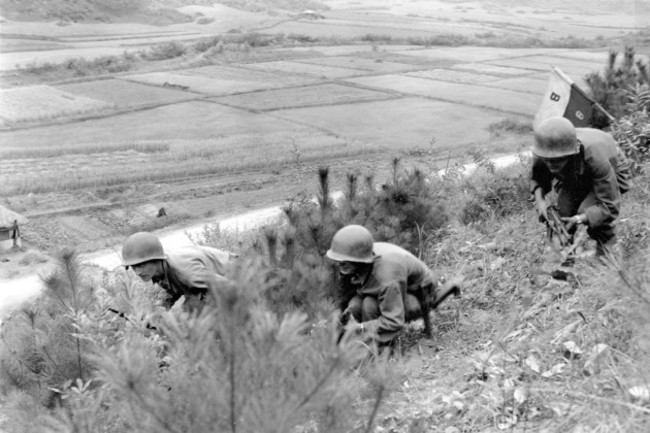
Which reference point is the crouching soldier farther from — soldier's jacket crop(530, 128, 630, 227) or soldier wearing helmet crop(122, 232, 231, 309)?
soldier's jacket crop(530, 128, 630, 227)

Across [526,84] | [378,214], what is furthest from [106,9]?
[378,214]

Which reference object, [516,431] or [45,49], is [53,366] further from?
[45,49]

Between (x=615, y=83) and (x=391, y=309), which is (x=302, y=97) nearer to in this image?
(x=615, y=83)

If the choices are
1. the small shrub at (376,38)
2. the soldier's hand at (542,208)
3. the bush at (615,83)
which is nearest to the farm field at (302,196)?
the small shrub at (376,38)

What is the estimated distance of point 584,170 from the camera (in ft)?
17.0

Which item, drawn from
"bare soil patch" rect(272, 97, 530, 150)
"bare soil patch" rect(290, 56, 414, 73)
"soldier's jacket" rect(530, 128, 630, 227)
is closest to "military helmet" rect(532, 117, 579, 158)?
"soldier's jacket" rect(530, 128, 630, 227)

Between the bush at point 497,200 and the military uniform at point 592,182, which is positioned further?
the bush at point 497,200

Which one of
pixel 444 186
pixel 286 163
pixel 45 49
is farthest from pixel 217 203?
pixel 45 49

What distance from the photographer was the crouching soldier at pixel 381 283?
4.95 metres

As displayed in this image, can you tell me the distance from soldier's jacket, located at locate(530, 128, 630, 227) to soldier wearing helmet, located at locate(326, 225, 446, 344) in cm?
120

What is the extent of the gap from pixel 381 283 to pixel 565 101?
4213 mm

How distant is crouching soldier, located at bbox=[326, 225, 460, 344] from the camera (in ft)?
16.2

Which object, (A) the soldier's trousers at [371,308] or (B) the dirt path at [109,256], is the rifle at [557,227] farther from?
(B) the dirt path at [109,256]

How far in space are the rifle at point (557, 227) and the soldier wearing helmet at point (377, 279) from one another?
3.09 ft
